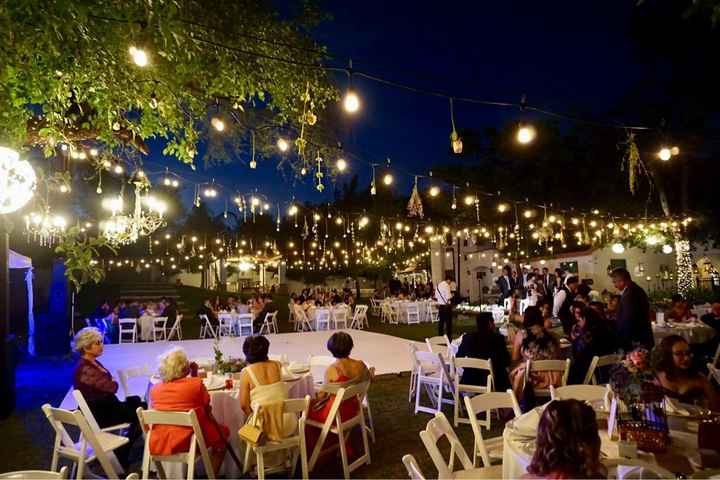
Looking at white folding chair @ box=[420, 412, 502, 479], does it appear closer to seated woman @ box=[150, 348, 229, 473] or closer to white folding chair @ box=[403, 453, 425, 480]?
white folding chair @ box=[403, 453, 425, 480]

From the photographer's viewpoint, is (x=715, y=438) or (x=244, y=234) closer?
(x=715, y=438)

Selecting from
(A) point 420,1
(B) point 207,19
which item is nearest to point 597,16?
(A) point 420,1

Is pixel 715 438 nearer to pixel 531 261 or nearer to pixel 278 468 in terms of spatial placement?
pixel 278 468

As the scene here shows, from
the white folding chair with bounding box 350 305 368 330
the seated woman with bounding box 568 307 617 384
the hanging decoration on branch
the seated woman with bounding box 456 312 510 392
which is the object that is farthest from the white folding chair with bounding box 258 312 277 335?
the seated woman with bounding box 568 307 617 384

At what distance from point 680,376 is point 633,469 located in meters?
1.46

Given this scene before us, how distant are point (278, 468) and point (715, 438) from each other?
304 cm

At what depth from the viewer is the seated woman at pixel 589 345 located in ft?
16.9

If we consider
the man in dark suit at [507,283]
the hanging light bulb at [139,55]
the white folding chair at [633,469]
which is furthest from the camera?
the man in dark suit at [507,283]

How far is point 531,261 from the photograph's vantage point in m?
26.9

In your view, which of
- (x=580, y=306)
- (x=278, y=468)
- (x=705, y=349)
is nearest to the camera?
(x=278, y=468)

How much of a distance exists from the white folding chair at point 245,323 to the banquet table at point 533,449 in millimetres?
11542

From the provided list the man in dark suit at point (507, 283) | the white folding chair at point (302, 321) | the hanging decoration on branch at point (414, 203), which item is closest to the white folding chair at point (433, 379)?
the hanging decoration on branch at point (414, 203)

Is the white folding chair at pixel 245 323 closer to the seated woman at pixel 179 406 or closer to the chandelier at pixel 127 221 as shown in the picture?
the chandelier at pixel 127 221

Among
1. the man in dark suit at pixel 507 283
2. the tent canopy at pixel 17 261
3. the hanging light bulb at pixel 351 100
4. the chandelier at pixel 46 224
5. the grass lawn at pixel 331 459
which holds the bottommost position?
the grass lawn at pixel 331 459
